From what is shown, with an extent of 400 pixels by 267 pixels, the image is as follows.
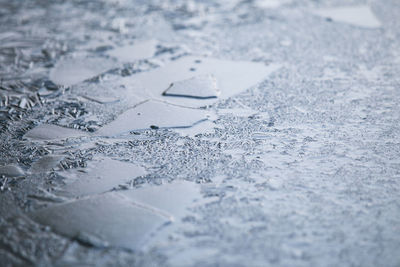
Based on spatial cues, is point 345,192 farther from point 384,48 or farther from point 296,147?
point 384,48

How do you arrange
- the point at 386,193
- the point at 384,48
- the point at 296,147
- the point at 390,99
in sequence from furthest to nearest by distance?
the point at 384,48, the point at 390,99, the point at 296,147, the point at 386,193

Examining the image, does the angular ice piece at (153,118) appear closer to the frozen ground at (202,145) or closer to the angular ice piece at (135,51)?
the frozen ground at (202,145)

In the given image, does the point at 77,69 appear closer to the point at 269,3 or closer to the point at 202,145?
the point at 202,145

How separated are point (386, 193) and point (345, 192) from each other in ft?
0.45

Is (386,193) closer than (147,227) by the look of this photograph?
No

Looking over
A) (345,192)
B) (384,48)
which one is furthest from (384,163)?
(384,48)

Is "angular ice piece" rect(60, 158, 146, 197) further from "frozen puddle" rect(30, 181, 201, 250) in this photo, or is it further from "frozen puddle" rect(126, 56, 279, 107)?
"frozen puddle" rect(126, 56, 279, 107)

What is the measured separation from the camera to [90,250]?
4.05 ft

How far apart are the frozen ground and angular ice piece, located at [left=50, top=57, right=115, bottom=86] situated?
12 mm

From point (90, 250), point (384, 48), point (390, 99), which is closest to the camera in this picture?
point (90, 250)

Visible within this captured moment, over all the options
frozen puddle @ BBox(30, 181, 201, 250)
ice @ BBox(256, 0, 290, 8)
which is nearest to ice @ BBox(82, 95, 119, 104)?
frozen puddle @ BBox(30, 181, 201, 250)

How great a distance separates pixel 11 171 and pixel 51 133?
0.31 m

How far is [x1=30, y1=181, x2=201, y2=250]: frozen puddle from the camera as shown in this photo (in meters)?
1.28

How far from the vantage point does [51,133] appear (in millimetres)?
1873
